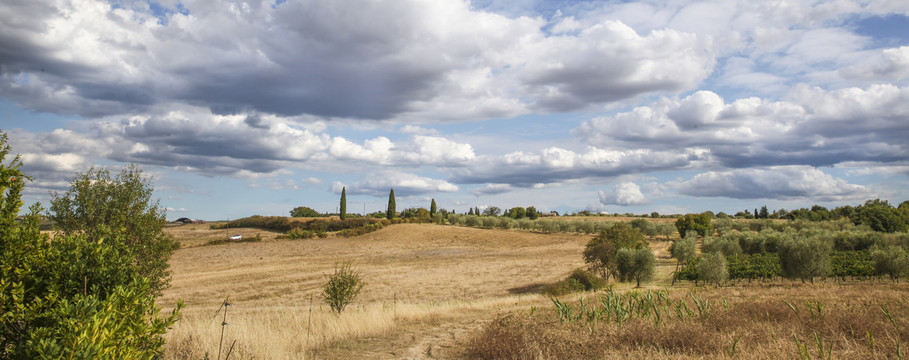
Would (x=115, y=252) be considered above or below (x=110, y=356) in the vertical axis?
above

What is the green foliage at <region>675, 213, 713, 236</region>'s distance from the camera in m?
101

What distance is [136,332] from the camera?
6.06m

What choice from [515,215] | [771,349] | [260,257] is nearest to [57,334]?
[771,349]

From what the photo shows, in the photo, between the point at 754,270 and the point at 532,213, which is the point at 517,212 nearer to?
the point at 532,213

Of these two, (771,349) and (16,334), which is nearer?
(16,334)

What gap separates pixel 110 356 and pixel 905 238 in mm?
83743

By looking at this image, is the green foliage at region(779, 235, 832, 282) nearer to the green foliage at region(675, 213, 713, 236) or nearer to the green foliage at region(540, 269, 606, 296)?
the green foliage at region(540, 269, 606, 296)

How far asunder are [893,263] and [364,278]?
49.5 meters

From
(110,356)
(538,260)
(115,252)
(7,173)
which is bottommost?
(538,260)

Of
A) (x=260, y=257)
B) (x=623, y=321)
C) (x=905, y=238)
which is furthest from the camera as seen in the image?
(x=260, y=257)

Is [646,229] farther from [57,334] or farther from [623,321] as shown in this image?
[57,334]

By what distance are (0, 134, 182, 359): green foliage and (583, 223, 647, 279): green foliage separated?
1720 inches

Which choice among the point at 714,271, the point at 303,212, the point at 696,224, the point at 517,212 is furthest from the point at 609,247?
the point at 303,212

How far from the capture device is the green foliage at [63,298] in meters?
5.21
